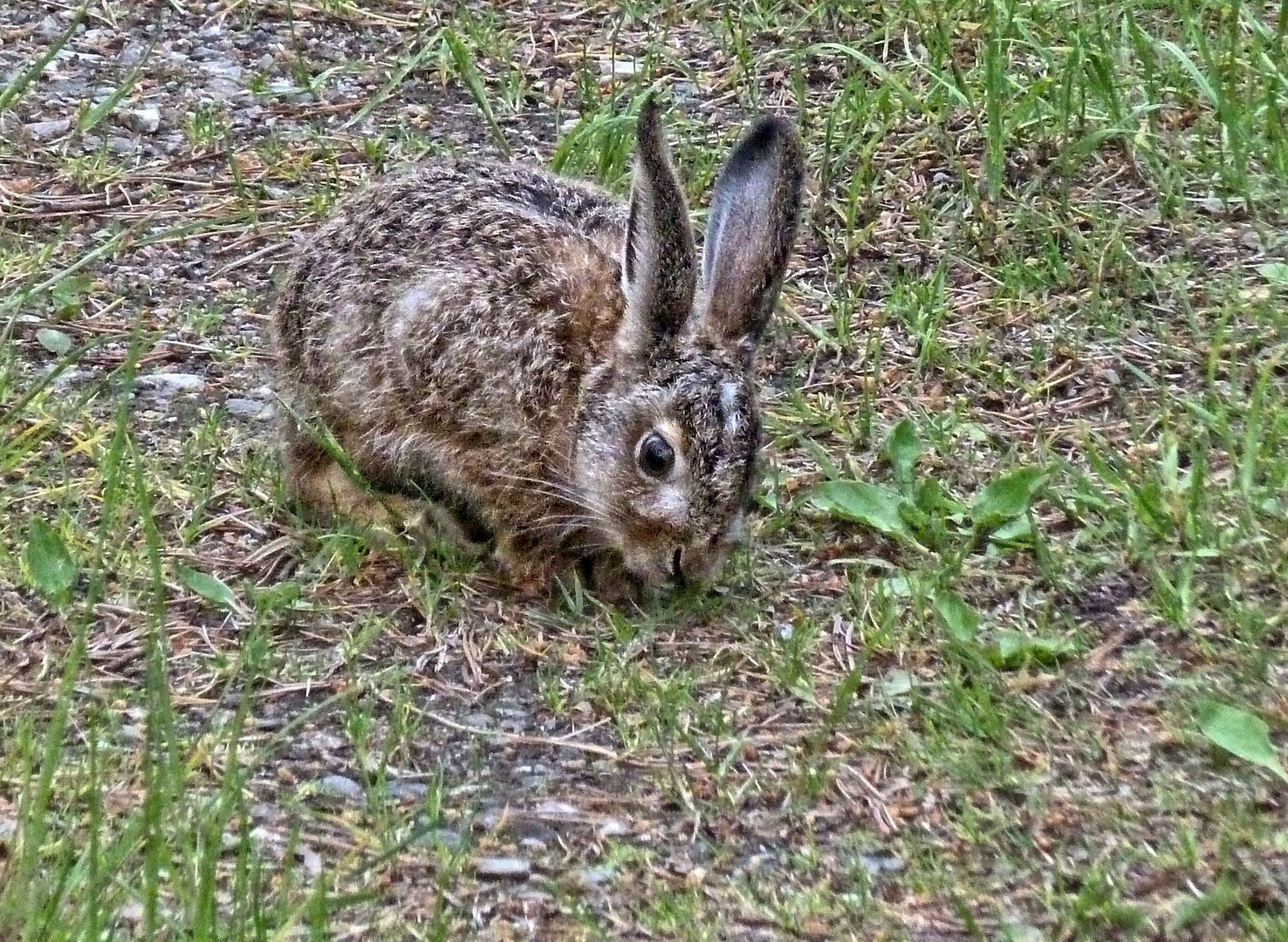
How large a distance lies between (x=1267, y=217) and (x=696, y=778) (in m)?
2.88

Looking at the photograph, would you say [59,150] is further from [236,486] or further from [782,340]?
[782,340]

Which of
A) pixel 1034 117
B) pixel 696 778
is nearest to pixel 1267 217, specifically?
pixel 1034 117

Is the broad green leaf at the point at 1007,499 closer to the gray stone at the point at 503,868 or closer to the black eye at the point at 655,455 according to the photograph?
the black eye at the point at 655,455

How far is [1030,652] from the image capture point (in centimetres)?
388

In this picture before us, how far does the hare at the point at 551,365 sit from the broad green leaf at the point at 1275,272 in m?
1.55

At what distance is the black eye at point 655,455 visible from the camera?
4273 millimetres

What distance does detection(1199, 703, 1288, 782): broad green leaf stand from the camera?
3.38 meters

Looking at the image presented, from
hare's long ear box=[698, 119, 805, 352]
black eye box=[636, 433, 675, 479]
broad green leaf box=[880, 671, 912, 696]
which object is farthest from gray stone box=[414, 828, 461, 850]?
hare's long ear box=[698, 119, 805, 352]

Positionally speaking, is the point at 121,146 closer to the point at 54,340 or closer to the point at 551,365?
the point at 54,340

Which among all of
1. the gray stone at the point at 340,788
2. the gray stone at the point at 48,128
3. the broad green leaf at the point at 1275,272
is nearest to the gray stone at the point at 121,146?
the gray stone at the point at 48,128

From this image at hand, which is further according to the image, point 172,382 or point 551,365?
point 172,382

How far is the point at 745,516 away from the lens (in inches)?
172

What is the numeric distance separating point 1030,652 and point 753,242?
1.26 m

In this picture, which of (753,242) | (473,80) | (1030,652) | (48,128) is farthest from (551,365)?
(48,128)
